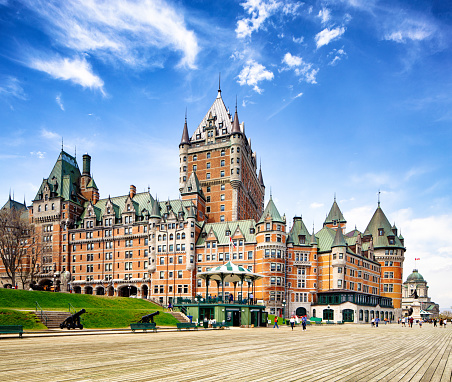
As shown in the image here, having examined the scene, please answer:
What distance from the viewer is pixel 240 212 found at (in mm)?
109125

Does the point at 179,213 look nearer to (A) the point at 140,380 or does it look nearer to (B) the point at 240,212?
(B) the point at 240,212

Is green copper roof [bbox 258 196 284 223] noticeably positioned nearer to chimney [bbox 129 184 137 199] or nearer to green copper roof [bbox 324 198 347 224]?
green copper roof [bbox 324 198 347 224]

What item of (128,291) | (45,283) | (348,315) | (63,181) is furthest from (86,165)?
(348,315)

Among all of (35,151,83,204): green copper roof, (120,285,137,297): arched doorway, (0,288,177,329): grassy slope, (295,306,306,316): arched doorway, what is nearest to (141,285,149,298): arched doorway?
(120,285,137,297): arched doorway

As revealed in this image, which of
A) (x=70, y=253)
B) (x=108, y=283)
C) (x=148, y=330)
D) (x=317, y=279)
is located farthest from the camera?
(x=70, y=253)

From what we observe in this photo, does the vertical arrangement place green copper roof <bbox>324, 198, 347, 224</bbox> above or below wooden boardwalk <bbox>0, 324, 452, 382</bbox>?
above

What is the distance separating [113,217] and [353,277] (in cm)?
5869

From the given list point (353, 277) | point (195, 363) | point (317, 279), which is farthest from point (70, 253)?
point (195, 363)

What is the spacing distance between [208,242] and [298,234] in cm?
2014

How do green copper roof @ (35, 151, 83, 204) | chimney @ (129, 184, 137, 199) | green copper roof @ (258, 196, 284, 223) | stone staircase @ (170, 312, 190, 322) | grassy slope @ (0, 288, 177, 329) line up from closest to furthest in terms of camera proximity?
grassy slope @ (0, 288, 177, 329) < stone staircase @ (170, 312, 190, 322) < green copper roof @ (258, 196, 284, 223) < green copper roof @ (35, 151, 83, 204) < chimney @ (129, 184, 137, 199)

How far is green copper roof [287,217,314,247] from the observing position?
90250 mm

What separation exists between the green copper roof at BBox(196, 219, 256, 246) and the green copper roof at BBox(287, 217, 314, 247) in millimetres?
8407

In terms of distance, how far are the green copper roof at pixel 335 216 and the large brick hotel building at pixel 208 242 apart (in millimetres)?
297

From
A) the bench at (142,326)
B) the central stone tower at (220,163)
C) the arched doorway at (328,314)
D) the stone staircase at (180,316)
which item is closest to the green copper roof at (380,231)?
the arched doorway at (328,314)
